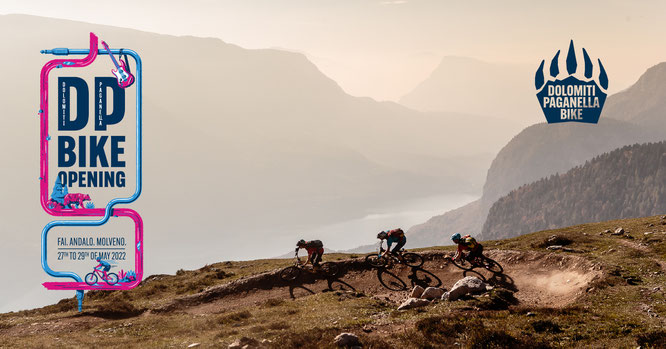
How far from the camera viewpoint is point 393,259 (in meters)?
36.1

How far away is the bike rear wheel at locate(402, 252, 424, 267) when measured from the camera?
1441 inches

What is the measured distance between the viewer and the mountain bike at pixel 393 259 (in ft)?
118

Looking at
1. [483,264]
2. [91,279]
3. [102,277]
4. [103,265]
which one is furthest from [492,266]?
[91,279]

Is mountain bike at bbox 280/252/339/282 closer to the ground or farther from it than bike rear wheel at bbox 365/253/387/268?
closer to the ground

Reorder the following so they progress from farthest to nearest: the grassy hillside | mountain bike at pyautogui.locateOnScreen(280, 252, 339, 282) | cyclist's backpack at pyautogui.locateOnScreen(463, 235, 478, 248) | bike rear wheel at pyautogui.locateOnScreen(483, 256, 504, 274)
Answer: mountain bike at pyautogui.locateOnScreen(280, 252, 339, 282) → bike rear wheel at pyautogui.locateOnScreen(483, 256, 504, 274) → cyclist's backpack at pyautogui.locateOnScreen(463, 235, 478, 248) → the grassy hillside

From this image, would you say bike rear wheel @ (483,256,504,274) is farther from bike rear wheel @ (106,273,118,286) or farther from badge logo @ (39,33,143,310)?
bike rear wheel @ (106,273,118,286)

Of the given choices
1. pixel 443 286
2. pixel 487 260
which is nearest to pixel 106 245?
pixel 443 286

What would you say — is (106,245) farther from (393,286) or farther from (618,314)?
(618,314)

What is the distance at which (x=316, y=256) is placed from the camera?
37.0 m

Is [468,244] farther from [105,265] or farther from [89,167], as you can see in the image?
[89,167]

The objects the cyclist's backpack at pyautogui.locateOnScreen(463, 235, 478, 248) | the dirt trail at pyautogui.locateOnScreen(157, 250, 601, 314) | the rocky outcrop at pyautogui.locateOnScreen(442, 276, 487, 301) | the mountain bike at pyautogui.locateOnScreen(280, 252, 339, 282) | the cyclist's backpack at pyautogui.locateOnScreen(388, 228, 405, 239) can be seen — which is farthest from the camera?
the mountain bike at pyautogui.locateOnScreen(280, 252, 339, 282)

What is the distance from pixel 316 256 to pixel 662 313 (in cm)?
2318

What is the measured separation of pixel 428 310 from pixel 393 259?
10.9m

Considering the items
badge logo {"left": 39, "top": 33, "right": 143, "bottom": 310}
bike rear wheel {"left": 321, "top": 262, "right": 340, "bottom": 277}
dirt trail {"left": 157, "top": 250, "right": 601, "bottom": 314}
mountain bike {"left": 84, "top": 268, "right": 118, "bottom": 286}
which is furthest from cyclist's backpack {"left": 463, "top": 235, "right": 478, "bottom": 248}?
mountain bike {"left": 84, "top": 268, "right": 118, "bottom": 286}
